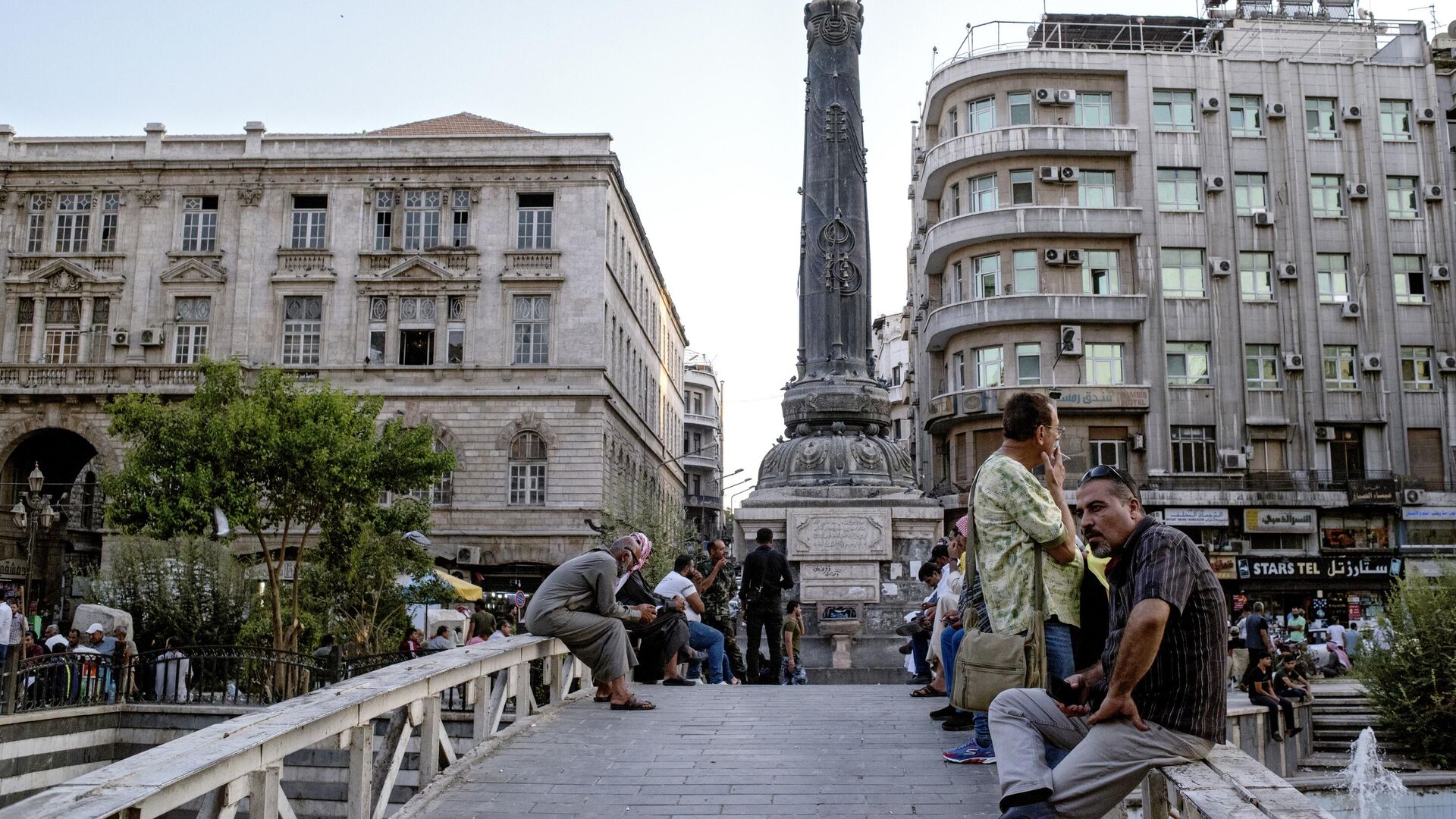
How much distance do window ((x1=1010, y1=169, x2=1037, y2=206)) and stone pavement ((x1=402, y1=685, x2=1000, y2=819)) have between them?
101 ft

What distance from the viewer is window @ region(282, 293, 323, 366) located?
38.2 meters

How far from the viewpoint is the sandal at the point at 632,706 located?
9148mm

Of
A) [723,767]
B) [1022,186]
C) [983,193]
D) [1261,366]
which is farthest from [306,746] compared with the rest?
[1261,366]

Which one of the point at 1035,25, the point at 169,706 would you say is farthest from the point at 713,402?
the point at 169,706

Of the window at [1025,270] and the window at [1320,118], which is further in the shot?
the window at [1320,118]

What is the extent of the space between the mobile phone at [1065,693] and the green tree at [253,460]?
2364cm

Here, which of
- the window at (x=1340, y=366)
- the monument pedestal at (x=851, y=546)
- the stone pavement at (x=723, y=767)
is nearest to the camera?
the stone pavement at (x=723, y=767)

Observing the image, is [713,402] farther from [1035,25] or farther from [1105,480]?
[1105,480]

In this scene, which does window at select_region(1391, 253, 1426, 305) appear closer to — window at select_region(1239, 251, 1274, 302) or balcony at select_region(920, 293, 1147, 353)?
window at select_region(1239, 251, 1274, 302)

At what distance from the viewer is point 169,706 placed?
18328 millimetres

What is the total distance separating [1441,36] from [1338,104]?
6.47 m

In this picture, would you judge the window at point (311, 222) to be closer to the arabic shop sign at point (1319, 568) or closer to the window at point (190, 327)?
the window at point (190, 327)

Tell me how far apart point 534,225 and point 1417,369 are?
27.7m

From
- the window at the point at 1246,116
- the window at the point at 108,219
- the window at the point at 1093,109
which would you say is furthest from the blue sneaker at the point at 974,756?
the window at the point at 108,219
